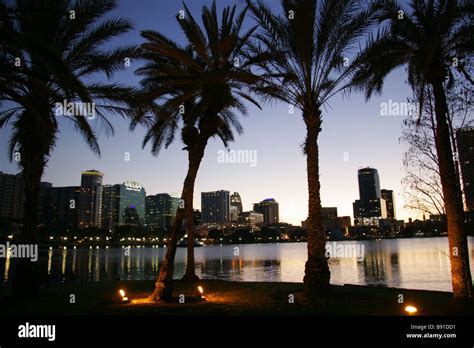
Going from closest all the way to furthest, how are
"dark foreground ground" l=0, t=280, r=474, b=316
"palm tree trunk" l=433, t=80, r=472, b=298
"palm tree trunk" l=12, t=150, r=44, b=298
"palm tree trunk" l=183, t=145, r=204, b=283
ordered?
"dark foreground ground" l=0, t=280, r=474, b=316, "palm tree trunk" l=433, t=80, r=472, b=298, "palm tree trunk" l=12, t=150, r=44, b=298, "palm tree trunk" l=183, t=145, r=204, b=283

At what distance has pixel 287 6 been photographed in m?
12.9

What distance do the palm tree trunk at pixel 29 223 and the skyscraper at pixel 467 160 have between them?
15.7 metres

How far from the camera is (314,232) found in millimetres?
12938

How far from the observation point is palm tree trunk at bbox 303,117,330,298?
12472mm

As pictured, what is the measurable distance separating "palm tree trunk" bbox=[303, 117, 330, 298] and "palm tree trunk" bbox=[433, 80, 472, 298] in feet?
12.5

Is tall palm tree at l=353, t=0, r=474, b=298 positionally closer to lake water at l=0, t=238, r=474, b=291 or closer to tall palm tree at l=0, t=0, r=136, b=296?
lake water at l=0, t=238, r=474, b=291

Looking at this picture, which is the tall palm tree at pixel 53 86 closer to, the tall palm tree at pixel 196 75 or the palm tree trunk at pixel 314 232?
the tall palm tree at pixel 196 75

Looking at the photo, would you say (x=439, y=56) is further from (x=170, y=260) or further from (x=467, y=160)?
(x=170, y=260)

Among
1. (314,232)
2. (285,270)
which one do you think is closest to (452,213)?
(314,232)

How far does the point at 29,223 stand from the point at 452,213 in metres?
14.2

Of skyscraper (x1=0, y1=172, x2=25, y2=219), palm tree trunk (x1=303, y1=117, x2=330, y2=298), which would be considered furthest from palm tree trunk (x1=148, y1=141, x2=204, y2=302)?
skyscraper (x1=0, y1=172, x2=25, y2=219)

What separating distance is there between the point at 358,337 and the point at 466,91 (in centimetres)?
1041

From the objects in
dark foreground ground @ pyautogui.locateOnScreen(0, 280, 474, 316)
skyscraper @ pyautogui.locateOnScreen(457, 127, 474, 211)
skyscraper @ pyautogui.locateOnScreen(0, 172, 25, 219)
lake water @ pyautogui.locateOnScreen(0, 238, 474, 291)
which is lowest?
lake water @ pyautogui.locateOnScreen(0, 238, 474, 291)

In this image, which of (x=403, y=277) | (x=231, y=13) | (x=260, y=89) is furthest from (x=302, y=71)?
(x=403, y=277)
